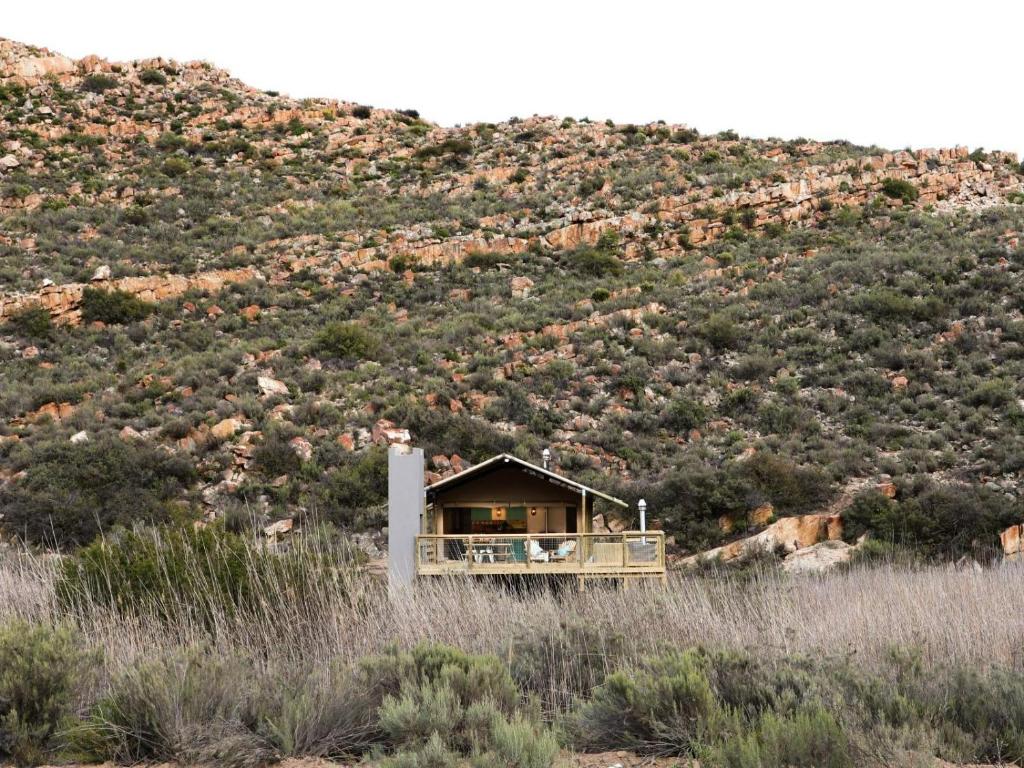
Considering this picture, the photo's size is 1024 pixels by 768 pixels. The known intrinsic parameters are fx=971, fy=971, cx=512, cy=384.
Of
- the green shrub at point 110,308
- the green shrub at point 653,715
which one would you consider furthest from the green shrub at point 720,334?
the green shrub at point 653,715

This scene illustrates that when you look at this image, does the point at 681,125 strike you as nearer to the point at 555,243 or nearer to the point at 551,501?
the point at 555,243

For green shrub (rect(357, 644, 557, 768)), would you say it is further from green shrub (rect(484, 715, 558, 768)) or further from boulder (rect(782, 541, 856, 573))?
boulder (rect(782, 541, 856, 573))

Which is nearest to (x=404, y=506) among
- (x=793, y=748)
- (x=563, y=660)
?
(x=563, y=660)

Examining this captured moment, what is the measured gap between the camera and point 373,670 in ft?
23.5

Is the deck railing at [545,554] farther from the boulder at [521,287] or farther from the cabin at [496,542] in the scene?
the boulder at [521,287]

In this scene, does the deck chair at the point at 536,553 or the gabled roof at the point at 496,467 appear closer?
the deck chair at the point at 536,553

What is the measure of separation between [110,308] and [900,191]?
110 ft

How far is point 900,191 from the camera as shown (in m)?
43.5

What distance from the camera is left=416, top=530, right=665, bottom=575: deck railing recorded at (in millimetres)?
15125

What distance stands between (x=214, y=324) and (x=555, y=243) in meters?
14.9

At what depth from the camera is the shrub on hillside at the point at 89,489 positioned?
68.3 ft

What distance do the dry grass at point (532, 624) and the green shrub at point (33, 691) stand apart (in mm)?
926

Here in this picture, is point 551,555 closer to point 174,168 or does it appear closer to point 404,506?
point 404,506

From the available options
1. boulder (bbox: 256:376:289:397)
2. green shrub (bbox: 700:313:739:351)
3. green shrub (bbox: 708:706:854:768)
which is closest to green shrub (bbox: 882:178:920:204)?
green shrub (bbox: 700:313:739:351)
